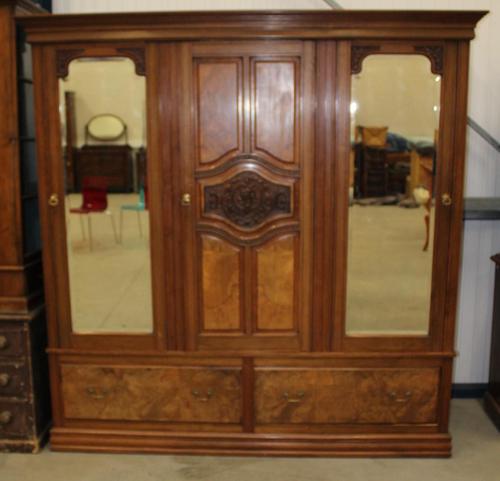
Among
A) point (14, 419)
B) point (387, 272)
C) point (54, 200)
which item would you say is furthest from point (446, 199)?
point (14, 419)

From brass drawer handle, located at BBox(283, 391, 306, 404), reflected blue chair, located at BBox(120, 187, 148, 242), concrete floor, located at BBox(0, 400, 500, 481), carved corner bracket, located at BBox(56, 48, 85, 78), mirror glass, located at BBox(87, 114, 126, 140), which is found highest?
carved corner bracket, located at BBox(56, 48, 85, 78)

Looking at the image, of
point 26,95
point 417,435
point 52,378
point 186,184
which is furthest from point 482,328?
point 26,95

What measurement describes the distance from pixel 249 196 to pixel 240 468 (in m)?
1.20

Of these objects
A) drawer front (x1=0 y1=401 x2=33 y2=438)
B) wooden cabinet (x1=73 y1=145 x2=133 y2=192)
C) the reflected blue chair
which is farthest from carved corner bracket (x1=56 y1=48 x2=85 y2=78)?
drawer front (x1=0 y1=401 x2=33 y2=438)

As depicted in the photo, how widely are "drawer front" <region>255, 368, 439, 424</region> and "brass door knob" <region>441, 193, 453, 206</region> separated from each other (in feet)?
2.47

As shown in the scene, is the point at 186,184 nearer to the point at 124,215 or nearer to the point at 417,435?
the point at 124,215

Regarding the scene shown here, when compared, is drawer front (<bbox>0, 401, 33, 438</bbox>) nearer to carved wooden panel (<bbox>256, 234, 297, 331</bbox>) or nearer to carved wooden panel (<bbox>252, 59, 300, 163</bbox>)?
carved wooden panel (<bbox>256, 234, 297, 331</bbox>)

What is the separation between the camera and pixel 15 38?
2617mm

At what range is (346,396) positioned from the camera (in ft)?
9.11

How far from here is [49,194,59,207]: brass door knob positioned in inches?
104

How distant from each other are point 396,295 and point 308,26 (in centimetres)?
121

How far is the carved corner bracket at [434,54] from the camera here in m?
2.52

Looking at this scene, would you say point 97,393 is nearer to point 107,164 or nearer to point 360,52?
point 107,164

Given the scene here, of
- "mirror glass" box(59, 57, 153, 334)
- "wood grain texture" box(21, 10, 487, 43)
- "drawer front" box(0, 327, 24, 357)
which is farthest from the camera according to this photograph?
"drawer front" box(0, 327, 24, 357)
